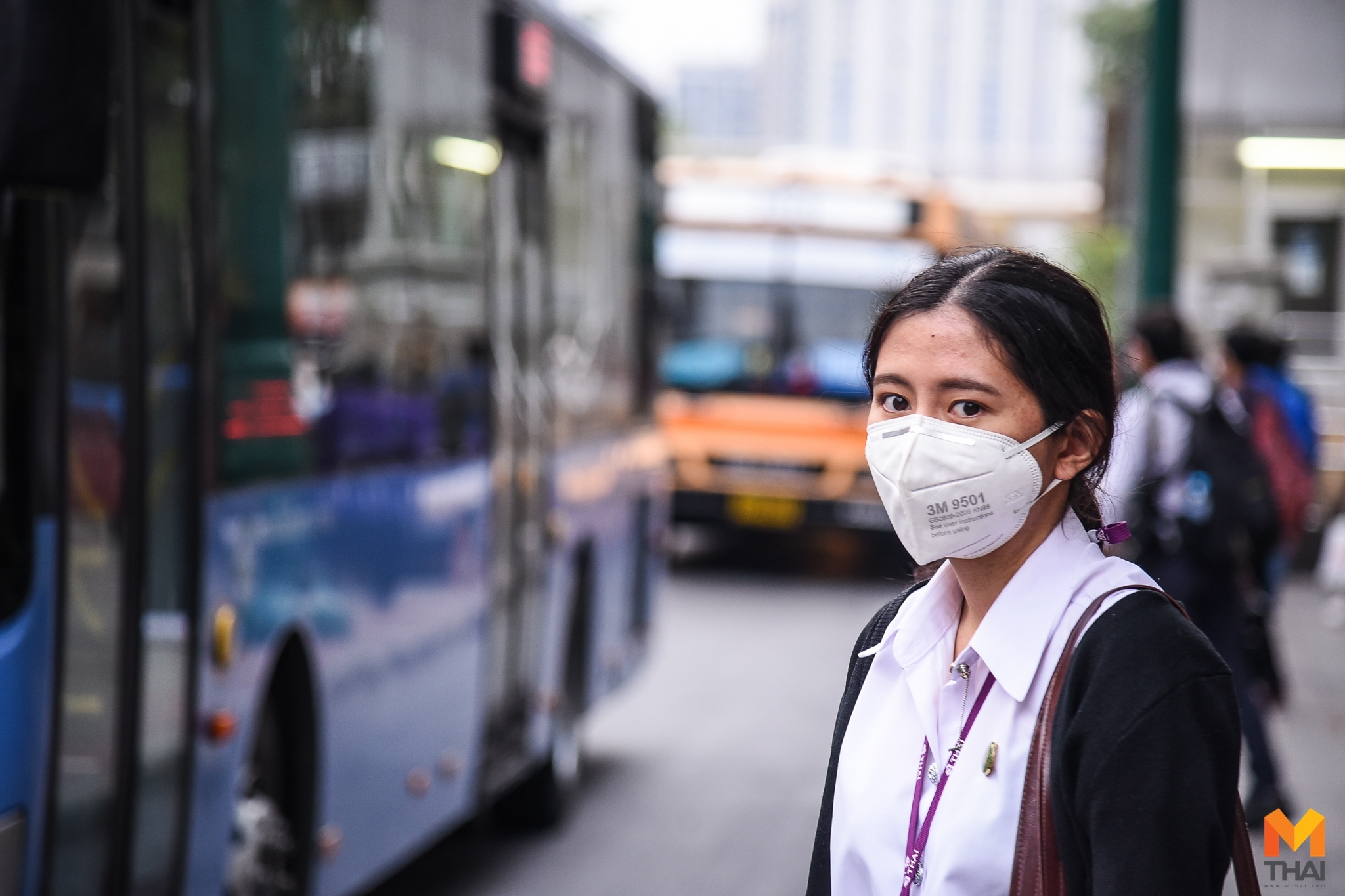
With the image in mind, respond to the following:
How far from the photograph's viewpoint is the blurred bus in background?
1577 centimetres

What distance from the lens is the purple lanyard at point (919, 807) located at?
1965 mm

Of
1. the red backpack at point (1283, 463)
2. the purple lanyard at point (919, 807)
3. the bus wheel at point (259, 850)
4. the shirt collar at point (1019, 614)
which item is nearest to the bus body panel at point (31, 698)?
the bus wheel at point (259, 850)

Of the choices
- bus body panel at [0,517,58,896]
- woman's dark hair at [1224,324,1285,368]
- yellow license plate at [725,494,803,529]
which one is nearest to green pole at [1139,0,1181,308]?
woman's dark hair at [1224,324,1285,368]

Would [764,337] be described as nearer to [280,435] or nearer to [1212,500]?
[1212,500]

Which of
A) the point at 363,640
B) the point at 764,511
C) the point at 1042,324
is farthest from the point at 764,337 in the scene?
the point at 1042,324

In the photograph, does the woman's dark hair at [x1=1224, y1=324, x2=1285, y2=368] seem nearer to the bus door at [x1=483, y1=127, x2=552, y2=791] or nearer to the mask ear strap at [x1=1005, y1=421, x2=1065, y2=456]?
the bus door at [x1=483, y1=127, x2=552, y2=791]

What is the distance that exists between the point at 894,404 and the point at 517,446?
15.3 ft

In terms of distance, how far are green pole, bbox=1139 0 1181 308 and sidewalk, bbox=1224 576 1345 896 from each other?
104 inches

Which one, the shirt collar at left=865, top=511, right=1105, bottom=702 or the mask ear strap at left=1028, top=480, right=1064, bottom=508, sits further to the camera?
the mask ear strap at left=1028, top=480, right=1064, bottom=508

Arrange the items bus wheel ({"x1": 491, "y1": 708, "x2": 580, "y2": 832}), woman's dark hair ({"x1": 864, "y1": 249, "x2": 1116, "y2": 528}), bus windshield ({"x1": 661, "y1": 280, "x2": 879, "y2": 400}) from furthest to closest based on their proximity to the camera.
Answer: bus windshield ({"x1": 661, "y1": 280, "x2": 879, "y2": 400})
bus wheel ({"x1": 491, "y1": 708, "x2": 580, "y2": 832})
woman's dark hair ({"x1": 864, "y1": 249, "x2": 1116, "y2": 528})

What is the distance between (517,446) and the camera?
6746 millimetres

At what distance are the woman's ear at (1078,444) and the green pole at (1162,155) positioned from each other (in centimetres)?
881

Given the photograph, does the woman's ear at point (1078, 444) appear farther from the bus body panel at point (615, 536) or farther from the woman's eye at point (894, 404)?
the bus body panel at point (615, 536)

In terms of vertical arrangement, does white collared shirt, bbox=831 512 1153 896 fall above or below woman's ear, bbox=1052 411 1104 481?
below
